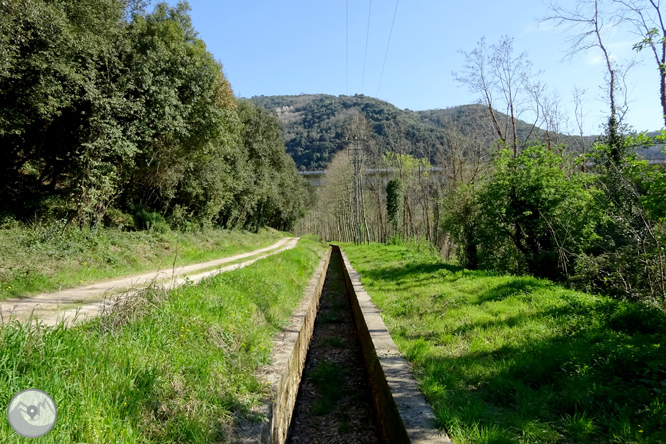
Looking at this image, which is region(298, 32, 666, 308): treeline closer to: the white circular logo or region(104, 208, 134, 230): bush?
the white circular logo

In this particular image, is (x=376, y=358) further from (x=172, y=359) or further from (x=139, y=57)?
(x=139, y=57)

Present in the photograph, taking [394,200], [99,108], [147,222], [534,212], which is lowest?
[534,212]

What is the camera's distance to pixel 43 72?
9.09 meters

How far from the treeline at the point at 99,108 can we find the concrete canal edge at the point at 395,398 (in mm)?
10062

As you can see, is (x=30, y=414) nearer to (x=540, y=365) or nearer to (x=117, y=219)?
(x=540, y=365)

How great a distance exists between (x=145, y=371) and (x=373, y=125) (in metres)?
47.4

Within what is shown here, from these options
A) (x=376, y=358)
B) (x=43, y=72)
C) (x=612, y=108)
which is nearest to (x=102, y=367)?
(x=376, y=358)

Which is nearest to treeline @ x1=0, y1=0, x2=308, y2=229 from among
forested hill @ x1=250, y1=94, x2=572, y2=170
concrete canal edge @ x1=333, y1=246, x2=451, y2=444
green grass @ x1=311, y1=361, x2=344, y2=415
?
green grass @ x1=311, y1=361, x2=344, y2=415

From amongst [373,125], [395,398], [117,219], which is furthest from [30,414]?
[373,125]

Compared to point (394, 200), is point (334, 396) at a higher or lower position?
lower

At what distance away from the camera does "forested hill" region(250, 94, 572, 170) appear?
950 inches

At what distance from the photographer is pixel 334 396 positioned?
19.2ft

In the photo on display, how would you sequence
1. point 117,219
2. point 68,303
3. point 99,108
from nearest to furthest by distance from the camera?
point 68,303 < point 99,108 < point 117,219

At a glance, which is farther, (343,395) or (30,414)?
(343,395)
